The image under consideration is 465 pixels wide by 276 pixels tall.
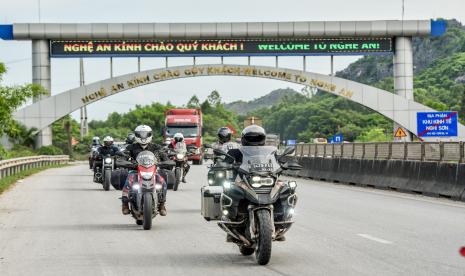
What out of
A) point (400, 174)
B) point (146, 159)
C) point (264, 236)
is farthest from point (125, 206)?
point (400, 174)

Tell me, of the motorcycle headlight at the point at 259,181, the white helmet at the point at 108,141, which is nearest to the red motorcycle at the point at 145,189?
the motorcycle headlight at the point at 259,181

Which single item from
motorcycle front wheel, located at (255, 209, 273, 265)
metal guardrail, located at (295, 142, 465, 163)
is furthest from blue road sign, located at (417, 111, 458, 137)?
motorcycle front wheel, located at (255, 209, 273, 265)

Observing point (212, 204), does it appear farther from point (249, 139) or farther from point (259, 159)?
point (259, 159)

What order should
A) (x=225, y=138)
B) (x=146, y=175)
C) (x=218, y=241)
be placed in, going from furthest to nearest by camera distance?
(x=225, y=138), (x=146, y=175), (x=218, y=241)

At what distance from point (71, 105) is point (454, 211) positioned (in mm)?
48409

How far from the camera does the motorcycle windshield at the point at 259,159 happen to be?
11227 millimetres

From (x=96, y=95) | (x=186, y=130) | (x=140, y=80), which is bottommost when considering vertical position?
(x=186, y=130)

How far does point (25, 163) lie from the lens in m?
47.6

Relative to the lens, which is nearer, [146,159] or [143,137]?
[146,159]

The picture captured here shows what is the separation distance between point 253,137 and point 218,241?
2423 mm

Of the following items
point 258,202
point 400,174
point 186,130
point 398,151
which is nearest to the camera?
point 258,202

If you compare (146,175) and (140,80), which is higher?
(140,80)

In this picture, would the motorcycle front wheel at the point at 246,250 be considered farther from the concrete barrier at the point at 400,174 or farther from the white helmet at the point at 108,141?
the white helmet at the point at 108,141

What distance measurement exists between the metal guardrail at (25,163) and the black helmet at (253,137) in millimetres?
24375
